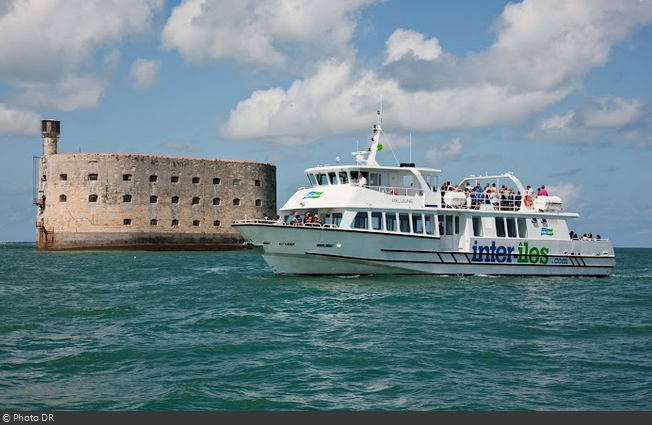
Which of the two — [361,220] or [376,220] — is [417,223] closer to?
[376,220]

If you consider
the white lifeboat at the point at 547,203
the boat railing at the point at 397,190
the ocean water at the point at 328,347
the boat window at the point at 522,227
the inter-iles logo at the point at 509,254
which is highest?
the boat railing at the point at 397,190

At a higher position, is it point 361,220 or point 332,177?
point 332,177

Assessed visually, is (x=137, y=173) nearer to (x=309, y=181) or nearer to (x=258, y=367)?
(x=309, y=181)

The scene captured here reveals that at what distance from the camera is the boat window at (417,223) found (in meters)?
26.6

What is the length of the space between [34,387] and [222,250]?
48936 millimetres

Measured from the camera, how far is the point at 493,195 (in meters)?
29.1

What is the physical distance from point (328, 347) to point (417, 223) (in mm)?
12944

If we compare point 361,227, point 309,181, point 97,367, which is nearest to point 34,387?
point 97,367

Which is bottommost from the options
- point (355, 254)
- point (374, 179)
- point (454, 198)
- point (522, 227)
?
point (355, 254)

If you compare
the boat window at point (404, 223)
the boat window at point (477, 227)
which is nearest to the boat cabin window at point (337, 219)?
the boat window at point (404, 223)

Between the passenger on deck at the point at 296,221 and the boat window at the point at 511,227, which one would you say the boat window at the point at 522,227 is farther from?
the passenger on deck at the point at 296,221

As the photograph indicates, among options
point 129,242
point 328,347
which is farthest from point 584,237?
point 129,242

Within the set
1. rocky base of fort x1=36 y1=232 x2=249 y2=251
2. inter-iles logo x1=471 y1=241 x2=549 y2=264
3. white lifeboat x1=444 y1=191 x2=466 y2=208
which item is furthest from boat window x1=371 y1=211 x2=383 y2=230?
rocky base of fort x1=36 y1=232 x2=249 y2=251

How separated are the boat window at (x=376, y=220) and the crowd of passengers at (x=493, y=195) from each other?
3506mm
